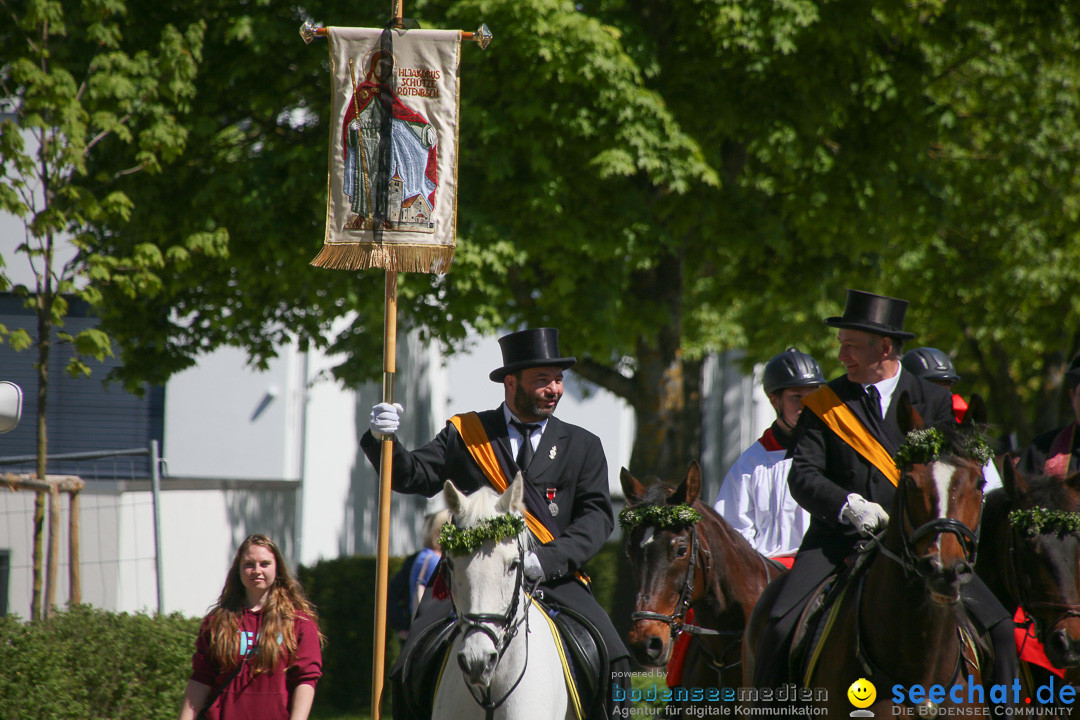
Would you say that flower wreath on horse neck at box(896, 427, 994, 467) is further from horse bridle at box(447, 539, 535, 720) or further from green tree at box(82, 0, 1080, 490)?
green tree at box(82, 0, 1080, 490)

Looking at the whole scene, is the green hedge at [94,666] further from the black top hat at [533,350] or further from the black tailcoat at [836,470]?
the black tailcoat at [836,470]

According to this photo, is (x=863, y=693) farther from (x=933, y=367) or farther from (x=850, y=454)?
(x=933, y=367)

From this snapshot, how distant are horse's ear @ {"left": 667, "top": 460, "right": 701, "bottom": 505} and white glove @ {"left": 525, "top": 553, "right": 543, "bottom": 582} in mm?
1134

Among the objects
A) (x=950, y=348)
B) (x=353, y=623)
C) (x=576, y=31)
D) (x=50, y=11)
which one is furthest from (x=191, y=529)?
(x=950, y=348)

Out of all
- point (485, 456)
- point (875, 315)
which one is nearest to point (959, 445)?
point (875, 315)

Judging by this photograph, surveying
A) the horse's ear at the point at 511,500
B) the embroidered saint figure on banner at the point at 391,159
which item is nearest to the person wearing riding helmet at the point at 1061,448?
the horse's ear at the point at 511,500

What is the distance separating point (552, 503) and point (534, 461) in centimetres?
24

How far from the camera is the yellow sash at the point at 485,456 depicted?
5.80 metres

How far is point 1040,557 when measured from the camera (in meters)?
5.45

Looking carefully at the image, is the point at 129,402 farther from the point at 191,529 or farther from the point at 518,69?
the point at 518,69

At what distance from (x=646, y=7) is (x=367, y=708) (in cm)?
893

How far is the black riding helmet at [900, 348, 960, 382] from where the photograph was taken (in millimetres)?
8914

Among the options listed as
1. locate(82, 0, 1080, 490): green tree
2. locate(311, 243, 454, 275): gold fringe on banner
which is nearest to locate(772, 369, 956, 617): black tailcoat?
locate(311, 243, 454, 275): gold fringe on banner

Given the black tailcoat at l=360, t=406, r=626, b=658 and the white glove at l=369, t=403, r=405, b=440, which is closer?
the white glove at l=369, t=403, r=405, b=440
